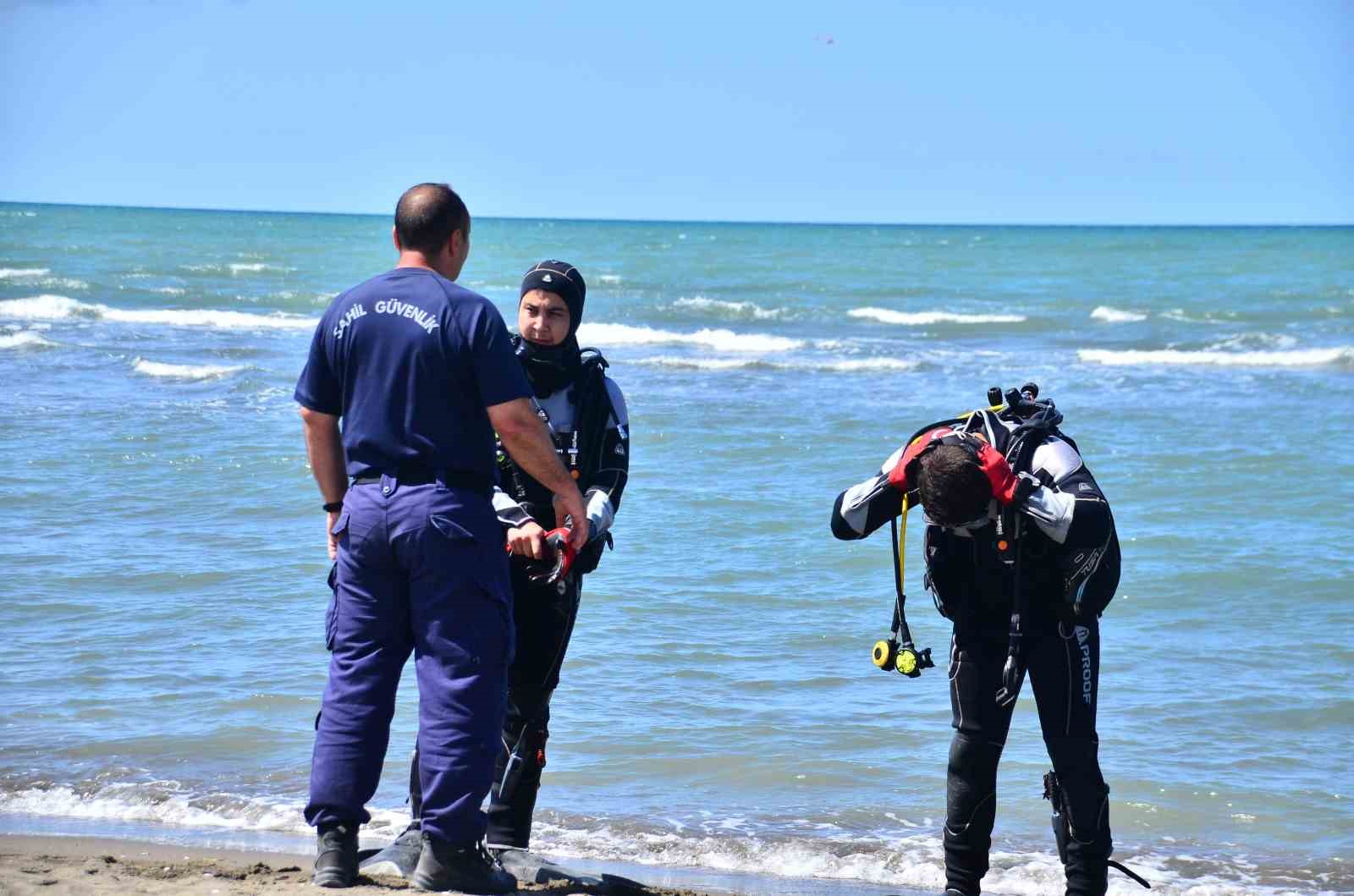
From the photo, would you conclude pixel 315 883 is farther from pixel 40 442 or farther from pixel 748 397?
pixel 748 397

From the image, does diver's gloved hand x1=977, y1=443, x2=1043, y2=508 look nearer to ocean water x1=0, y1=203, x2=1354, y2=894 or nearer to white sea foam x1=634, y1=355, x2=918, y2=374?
ocean water x1=0, y1=203, x2=1354, y2=894

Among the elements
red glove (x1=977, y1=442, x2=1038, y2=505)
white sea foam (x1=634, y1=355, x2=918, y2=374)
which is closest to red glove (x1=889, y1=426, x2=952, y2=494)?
red glove (x1=977, y1=442, x2=1038, y2=505)

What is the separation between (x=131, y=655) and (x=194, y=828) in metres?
1.99

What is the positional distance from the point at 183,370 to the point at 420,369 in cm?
1513

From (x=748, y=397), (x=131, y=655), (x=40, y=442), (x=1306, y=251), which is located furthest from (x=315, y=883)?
(x=1306, y=251)

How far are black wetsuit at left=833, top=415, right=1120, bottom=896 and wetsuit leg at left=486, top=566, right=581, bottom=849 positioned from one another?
2.73 feet

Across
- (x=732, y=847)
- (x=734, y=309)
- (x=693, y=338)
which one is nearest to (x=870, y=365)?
(x=693, y=338)

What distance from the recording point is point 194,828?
4.89m

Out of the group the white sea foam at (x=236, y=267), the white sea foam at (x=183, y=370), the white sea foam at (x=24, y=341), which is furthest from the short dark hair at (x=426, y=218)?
the white sea foam at (x=236, y=267)

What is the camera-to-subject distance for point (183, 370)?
17.7 m

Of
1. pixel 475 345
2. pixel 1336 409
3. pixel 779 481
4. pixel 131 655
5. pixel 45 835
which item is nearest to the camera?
pixel 475 345

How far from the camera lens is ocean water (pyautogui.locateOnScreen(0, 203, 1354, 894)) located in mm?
5117

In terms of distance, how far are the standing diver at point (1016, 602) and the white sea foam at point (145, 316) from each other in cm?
2267

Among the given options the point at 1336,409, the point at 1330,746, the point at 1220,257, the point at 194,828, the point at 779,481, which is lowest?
the point at 194,828
